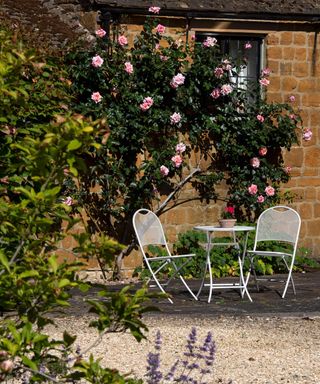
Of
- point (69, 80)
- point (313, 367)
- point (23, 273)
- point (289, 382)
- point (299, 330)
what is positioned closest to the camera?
point (23, 273)

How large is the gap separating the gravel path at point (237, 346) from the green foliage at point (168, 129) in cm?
355

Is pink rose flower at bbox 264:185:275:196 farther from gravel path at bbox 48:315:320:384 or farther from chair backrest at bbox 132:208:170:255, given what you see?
gravel path at bbox 48:315:320:384

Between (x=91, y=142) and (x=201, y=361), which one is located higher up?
(x=91, y=142)

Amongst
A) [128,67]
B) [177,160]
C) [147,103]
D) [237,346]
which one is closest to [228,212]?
[177,160]

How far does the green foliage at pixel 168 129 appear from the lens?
473 inches

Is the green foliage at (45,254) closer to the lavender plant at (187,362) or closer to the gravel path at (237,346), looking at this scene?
the lavender plant at (187,362)

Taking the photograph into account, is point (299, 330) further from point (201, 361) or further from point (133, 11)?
point (133, 11)

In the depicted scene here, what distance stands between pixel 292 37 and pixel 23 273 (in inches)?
402

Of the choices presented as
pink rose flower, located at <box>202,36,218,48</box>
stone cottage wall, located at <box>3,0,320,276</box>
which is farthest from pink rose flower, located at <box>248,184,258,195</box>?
pink rose flower, located at <box>202,36,218,48</box>

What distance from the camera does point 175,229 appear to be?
493 inches

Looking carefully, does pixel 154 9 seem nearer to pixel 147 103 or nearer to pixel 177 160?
pixel 147 103

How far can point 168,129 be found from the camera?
12484 mm

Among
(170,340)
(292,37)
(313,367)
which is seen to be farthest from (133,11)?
(313,367)

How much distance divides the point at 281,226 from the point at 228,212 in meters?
2.34
